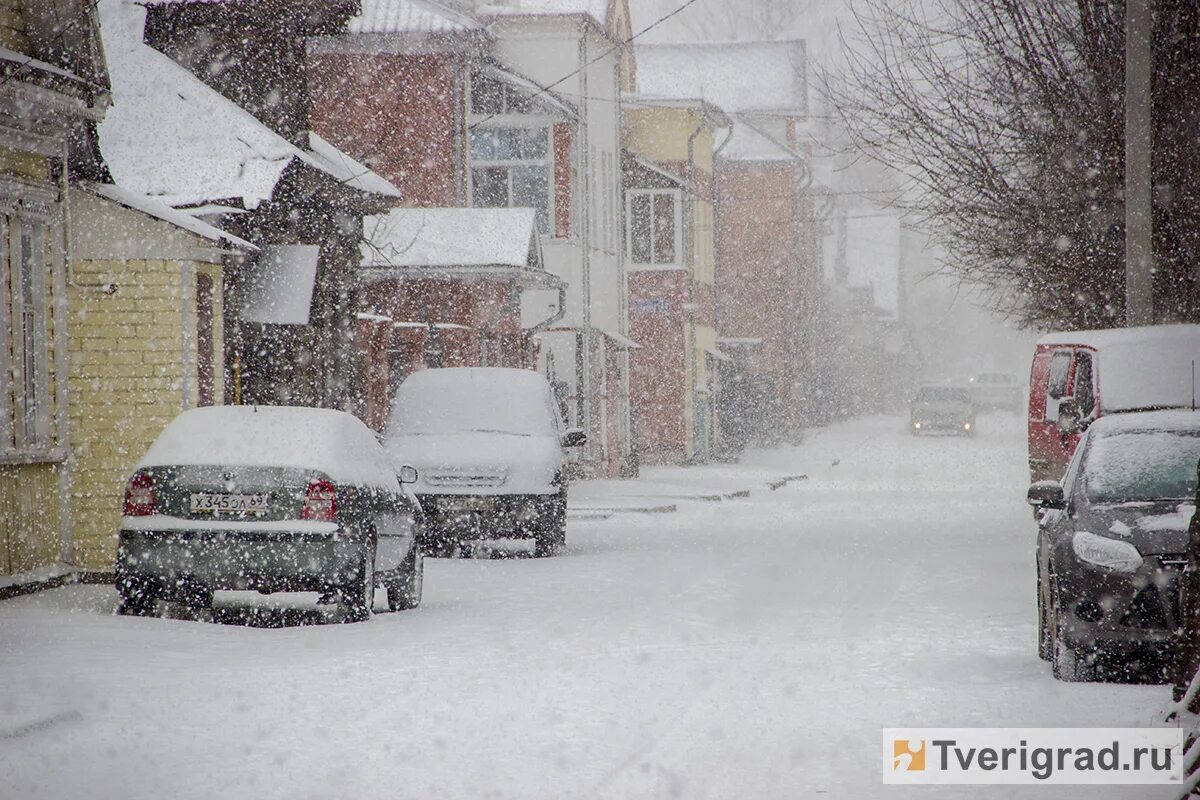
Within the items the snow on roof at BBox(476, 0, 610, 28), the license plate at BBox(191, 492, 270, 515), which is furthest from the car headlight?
the snow on roof at BBox(476, 0, 610, 28)

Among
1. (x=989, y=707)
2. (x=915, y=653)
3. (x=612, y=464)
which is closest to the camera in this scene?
(x=989, y=707)

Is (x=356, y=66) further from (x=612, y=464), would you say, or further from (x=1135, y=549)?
(x=1135, y=549)

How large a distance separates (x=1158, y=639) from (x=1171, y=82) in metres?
12.0

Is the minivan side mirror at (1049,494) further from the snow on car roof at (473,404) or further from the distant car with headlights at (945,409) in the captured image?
the distant car with headlights at (945,409)

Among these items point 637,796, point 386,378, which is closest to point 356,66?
point 386,378

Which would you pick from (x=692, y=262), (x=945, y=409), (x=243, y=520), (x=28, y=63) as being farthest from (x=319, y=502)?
(x=945, y=409)

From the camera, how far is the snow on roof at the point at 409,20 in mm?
32531

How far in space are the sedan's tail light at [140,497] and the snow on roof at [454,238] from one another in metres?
16.2

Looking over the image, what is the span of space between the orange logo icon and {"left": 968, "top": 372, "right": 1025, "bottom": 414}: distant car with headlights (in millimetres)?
87589

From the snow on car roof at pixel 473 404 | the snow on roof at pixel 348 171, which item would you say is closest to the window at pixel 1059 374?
the snow on car roof at pixel 473 404

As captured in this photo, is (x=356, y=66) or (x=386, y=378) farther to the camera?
(x=356, y=66)

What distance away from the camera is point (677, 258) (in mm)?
46312

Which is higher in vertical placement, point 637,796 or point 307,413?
point 307,413
